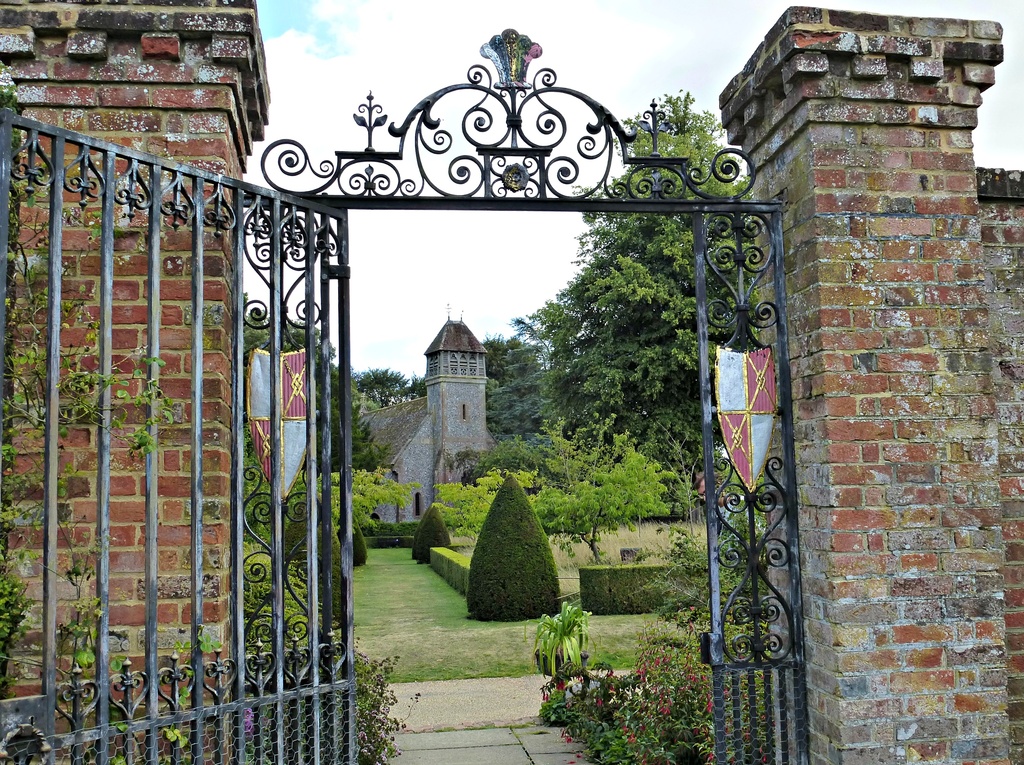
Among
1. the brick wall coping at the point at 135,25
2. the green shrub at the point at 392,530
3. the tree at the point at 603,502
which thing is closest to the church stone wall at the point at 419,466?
the green shrub at the point at 392,530

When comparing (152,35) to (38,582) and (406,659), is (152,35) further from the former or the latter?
(406,659)

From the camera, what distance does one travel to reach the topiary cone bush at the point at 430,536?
2583 cm

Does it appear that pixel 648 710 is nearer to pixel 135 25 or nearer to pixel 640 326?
pixel 135 25

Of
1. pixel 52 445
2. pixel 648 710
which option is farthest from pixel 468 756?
pixel 52 445

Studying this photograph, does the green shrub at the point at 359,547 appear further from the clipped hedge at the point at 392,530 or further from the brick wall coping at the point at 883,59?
the brick wall coping at the point at 883,59

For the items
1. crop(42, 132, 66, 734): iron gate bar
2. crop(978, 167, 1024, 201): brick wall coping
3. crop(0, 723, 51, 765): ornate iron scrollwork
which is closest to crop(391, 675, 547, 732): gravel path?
crop(0, 723, 51, 765): ornate iron scrollwork

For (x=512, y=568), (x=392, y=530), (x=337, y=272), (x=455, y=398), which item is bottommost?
(x=392, y=530)

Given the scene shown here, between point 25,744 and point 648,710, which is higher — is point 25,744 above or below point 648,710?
above

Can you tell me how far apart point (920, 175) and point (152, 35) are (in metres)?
3.29

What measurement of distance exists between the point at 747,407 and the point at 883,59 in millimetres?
1657

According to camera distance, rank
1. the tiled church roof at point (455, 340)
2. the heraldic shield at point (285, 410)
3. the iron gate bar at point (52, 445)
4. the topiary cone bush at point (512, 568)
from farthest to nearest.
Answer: the tiled church roof at point (455, 340) < the topiary cone bush at point (512, 568) < the heraldic shield at point (285, 410) < the iron gate bar at point (52, 445)

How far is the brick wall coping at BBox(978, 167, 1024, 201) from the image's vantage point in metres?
4.11

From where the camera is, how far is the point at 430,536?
1024 inches

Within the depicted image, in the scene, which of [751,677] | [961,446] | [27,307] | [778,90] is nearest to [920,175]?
[778,90]
